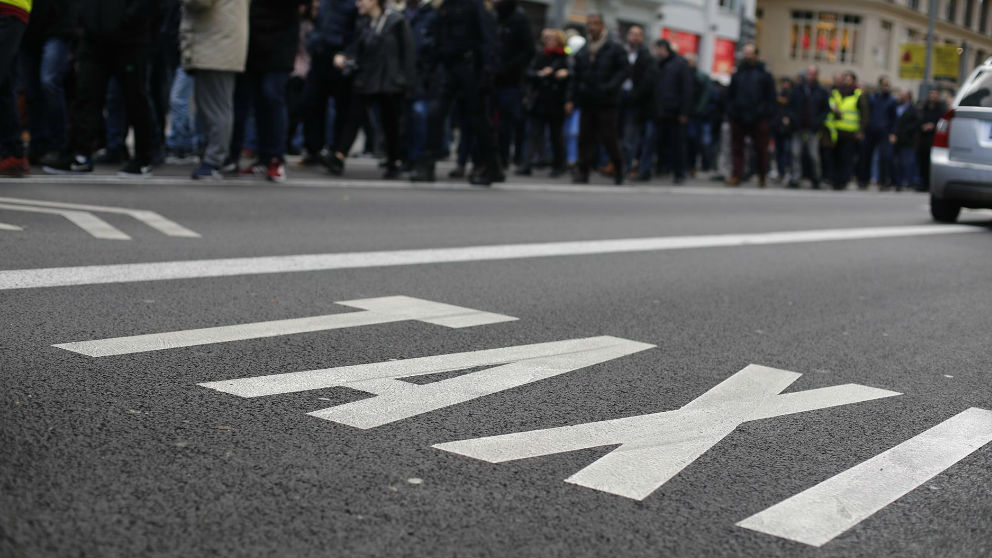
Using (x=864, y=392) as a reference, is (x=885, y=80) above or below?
above

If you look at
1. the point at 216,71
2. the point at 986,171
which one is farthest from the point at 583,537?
the point at 986,171

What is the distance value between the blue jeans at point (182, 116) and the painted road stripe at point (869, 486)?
9.12 m

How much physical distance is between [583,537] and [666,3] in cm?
3991

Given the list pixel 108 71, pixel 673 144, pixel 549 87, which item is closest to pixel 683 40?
pixel 673 144

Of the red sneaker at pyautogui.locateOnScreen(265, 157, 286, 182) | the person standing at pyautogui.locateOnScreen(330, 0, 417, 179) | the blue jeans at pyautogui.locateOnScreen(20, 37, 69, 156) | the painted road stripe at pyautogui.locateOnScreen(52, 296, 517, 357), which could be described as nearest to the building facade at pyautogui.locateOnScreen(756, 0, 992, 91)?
the person standing at pyautogui.locateOnScreen(330, 0, 417, 179)

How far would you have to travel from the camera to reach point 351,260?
20.2 ft

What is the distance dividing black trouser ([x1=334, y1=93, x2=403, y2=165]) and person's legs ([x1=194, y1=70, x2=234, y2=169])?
203 centimetres

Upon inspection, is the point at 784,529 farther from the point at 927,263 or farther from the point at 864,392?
the point at 927,263

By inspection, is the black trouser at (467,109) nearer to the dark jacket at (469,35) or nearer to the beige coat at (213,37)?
the dark jacket at (469,35)

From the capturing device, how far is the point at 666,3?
134ft

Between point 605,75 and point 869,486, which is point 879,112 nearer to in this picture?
point 605,75

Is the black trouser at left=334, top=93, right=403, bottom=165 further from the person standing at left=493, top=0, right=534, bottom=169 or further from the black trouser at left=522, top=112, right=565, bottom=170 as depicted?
the black trouser at left=522, top=112, right=565, bottom=170

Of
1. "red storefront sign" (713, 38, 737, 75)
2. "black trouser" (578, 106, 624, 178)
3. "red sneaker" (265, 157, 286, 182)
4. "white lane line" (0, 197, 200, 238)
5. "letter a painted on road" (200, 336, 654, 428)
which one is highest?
"red storefront sign" (713, 38, 737, 75)

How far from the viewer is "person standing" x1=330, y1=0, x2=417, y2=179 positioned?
11328 mm
